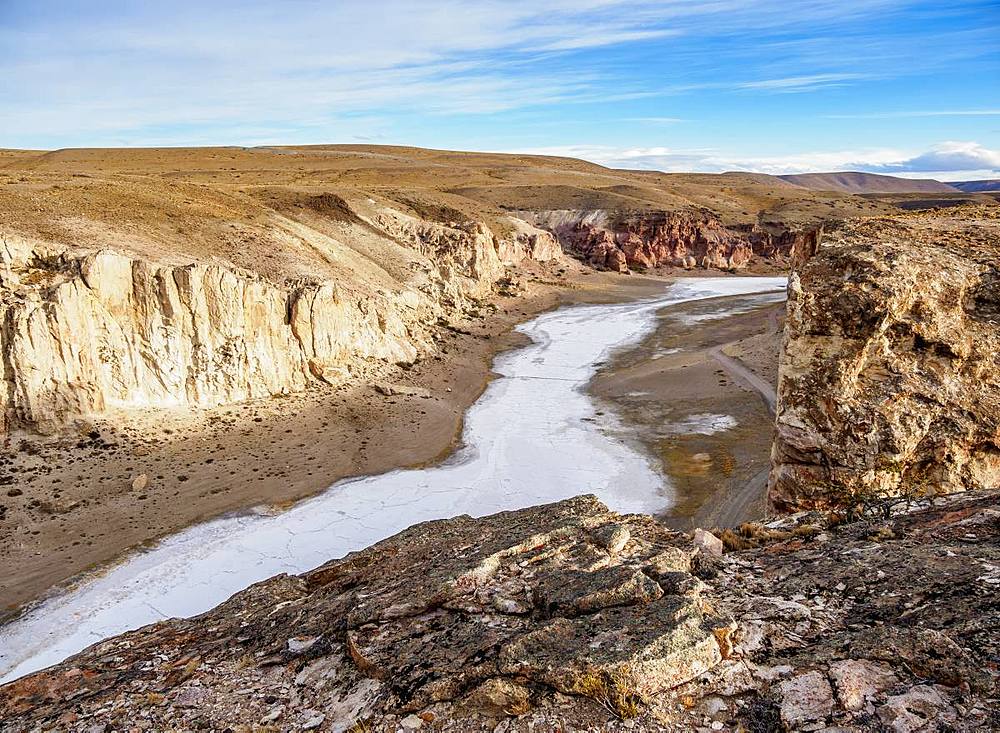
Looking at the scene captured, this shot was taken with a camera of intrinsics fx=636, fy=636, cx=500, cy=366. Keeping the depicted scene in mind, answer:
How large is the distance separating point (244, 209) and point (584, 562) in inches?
1425

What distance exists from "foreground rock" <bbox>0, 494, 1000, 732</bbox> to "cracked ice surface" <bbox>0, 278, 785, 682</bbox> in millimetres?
9777

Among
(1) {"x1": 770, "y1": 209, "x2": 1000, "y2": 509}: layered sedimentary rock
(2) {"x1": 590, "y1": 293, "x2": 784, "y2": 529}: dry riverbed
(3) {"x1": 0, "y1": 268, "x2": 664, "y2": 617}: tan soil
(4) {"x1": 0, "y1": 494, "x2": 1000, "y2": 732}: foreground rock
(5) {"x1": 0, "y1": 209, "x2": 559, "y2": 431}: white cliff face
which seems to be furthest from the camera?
(5) {"x1": 0, "y1": 209, "x2": 559, "y2": 431}: white cliff face

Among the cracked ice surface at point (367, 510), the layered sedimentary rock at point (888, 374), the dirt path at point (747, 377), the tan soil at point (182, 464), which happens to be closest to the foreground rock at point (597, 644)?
the layered sedimentary rock at point (888, 374)

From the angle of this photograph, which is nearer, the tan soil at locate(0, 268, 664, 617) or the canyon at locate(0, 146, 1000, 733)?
the canyon at locate(0, 146, 1000, 733)

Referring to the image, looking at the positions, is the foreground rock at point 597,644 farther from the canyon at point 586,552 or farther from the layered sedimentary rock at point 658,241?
the layered sedimentary rock at point 658,241

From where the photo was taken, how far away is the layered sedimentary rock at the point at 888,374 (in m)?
9.66

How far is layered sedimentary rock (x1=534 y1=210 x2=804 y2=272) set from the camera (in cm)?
7369

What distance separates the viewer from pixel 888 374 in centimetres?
1034

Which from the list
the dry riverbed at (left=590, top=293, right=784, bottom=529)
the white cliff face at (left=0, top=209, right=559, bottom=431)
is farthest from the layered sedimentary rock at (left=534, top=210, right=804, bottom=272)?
the white cliff face at (left=0, top=209, right=559, bottom=431)

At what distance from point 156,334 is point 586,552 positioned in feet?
72.8

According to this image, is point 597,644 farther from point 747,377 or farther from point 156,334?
point 747,377

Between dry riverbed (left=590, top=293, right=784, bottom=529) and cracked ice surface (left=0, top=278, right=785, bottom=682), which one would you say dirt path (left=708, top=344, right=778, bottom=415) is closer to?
dry riverbed (left=590, top=293, right=784, bottom=529)

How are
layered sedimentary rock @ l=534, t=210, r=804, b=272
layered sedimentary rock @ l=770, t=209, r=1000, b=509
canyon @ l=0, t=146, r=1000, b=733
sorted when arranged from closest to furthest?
canyon @ l=0, t=146, r=1000, b=733
layered sedimentary rock @ l=770, t=209, r=1000, b=509
layered sedimentary rock @ l=534, t=210, r=804, b=272

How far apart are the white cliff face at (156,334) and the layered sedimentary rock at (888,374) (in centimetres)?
2108
